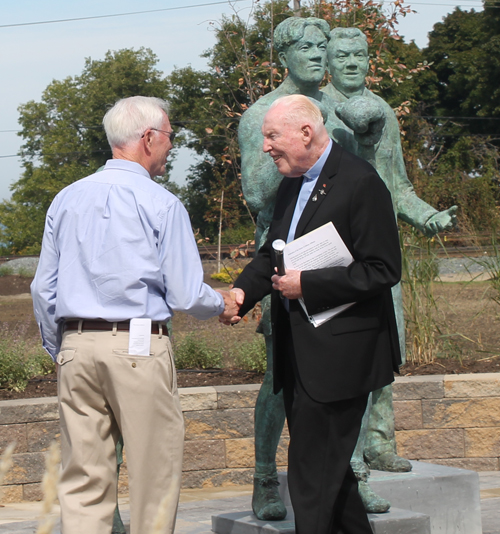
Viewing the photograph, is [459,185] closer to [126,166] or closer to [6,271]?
[6,271]

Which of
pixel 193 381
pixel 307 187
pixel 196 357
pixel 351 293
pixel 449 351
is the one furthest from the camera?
pixel 449 351

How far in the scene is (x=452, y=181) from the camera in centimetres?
2903

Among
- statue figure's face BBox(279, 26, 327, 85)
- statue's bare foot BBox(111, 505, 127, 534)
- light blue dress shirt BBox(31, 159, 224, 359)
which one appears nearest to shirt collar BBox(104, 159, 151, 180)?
light blue dress shirt BBox(31, 159, 224, 359)

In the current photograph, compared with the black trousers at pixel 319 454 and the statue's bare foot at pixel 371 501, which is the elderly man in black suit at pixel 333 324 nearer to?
the black trousers at pixel 319 454

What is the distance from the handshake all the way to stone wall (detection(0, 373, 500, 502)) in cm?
244

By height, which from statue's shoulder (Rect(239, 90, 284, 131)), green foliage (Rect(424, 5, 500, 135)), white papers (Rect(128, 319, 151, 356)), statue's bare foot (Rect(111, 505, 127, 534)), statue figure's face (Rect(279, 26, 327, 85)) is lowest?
statue's bare foot (Rect(111, 505, 127, 534))

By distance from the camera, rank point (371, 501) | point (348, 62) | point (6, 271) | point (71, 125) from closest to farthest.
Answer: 1. point (371, 501)
2. point (348, 62)
3. point (6, 271)
4. point (71, 125)

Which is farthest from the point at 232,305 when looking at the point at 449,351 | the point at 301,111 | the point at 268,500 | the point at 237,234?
the point at 237,234

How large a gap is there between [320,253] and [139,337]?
76cm

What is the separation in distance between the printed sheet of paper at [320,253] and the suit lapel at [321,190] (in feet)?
0.28

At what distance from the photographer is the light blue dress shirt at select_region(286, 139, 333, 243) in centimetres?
332

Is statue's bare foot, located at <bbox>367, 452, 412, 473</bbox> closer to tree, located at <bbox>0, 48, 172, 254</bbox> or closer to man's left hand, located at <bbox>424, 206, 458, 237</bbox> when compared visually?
man's left hand, located at <bbox>424, 206, 458, 237</bbox>

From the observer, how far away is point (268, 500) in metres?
3.86

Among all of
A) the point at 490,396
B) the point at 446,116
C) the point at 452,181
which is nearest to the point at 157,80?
the point at 446,116
